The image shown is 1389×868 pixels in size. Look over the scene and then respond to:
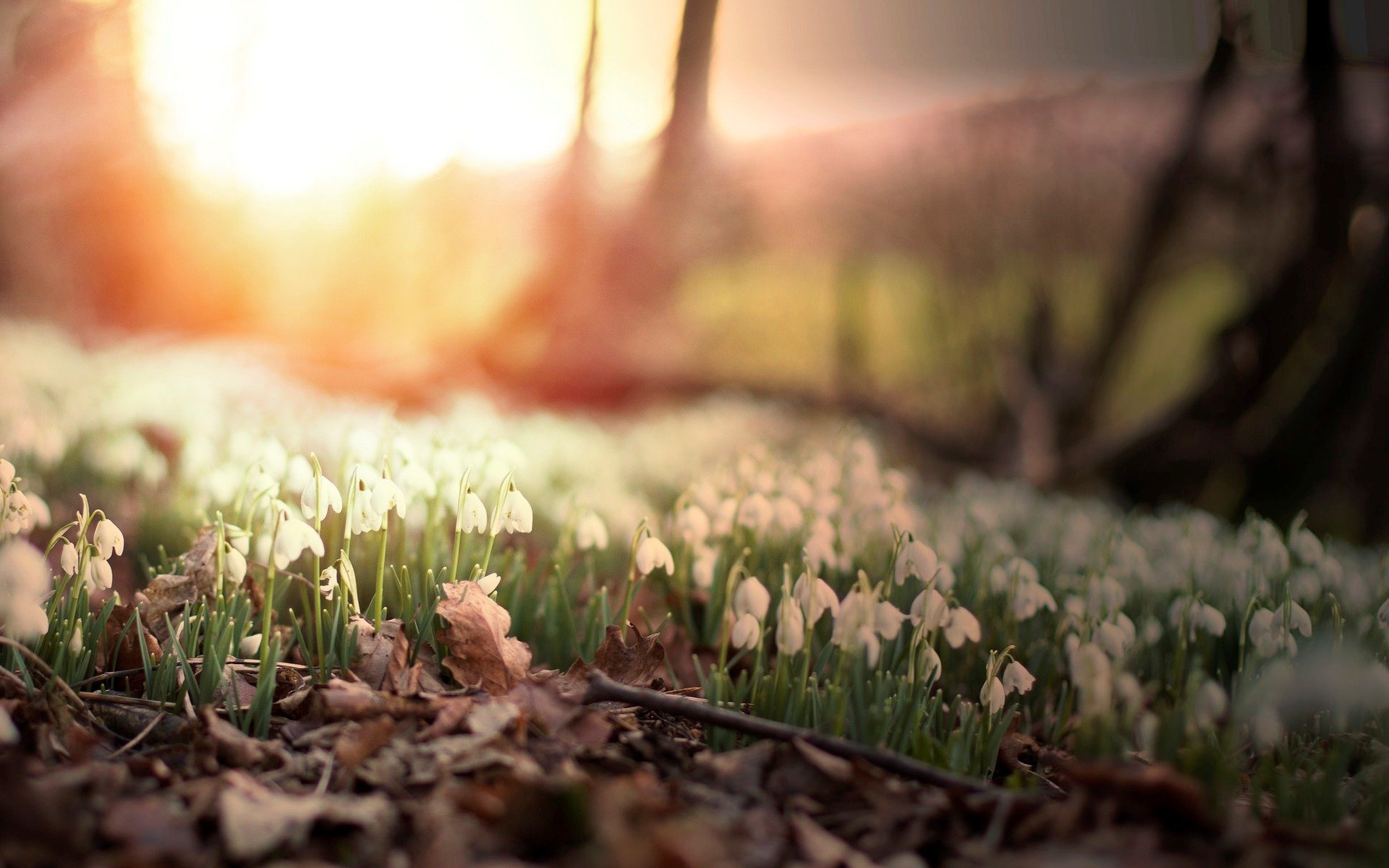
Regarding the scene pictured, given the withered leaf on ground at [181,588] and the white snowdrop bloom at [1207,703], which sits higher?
the white snowdrop bloom at [1207,703]

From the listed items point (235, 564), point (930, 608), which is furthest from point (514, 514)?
point (930, 608)

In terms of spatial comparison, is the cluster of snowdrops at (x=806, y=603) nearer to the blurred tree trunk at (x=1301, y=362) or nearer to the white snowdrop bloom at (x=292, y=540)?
the white snowdrop bloom at (x=292, y=540)

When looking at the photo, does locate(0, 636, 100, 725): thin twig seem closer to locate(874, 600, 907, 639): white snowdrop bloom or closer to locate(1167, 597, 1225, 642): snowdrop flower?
locate(874, 600, 907, 639): white snowdrop bloom

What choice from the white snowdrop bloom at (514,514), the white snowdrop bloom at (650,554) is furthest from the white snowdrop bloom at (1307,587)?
the white snowdrop bloom at (514,514)

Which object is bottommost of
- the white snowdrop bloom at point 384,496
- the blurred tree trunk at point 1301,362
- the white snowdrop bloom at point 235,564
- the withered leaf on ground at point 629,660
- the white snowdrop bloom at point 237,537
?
the withered leaf on ground at point 629,660

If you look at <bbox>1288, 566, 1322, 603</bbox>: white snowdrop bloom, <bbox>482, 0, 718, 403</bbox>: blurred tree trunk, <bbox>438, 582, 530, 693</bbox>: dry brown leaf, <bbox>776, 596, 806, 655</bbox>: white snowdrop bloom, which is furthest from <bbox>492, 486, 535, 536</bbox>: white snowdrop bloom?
<bbox>482, 0, 718, 403</bbox>: blurred tree trunk

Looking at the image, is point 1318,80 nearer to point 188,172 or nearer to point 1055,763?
point 1055,763

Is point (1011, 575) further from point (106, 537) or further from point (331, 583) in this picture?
point (106, 537)
